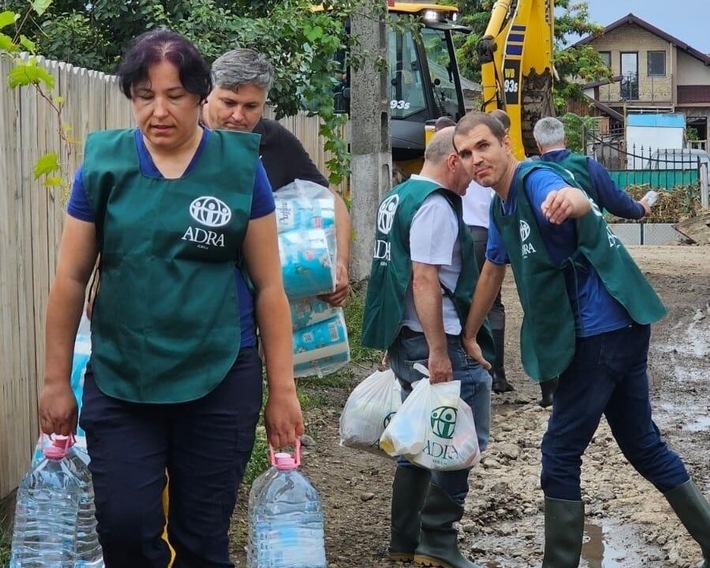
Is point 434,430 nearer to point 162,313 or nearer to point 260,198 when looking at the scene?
point 260,198

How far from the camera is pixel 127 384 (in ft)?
11.1

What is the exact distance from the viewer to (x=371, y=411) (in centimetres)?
550

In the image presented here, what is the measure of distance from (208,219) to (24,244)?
220cm

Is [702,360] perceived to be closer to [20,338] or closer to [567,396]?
[567,396]

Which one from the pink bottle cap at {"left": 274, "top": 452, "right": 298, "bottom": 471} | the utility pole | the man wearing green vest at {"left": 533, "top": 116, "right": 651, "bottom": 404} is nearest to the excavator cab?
the utility pole

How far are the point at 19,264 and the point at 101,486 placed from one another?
2118 mm

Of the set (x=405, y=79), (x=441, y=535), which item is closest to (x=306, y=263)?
(x=441, y=535)

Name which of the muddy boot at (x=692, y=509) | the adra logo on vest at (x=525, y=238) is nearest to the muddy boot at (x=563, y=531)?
the muddy boot at (x=692, y=509)

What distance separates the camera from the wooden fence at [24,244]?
201 inches

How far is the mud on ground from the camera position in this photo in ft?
18.6

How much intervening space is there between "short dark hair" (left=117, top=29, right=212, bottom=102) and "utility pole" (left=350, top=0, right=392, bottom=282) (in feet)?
29.1

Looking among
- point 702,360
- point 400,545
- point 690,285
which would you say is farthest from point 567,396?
point 690,285

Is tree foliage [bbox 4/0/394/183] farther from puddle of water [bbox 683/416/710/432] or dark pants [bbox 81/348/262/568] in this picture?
dark pants [bbox 81/348/262/568]

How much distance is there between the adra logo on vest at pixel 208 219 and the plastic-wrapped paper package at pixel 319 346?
6.67ft
